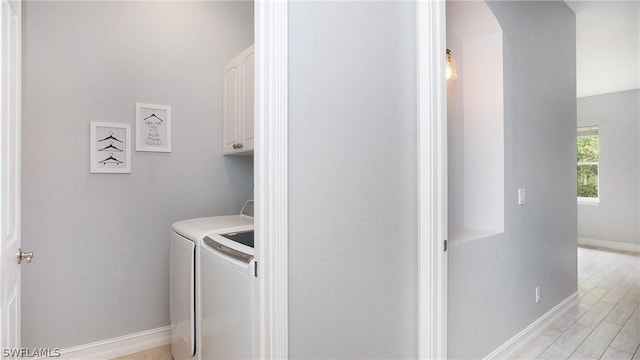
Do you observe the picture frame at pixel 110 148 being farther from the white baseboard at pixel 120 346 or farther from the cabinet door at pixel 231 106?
the white baseboard at pixel 120 346

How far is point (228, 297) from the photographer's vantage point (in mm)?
1239

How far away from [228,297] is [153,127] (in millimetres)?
1631

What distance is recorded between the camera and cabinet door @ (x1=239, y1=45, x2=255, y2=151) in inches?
85.5

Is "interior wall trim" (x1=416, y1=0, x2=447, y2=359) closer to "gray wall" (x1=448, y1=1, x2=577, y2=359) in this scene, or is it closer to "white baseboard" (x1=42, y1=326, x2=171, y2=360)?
"gray wall" (x1=448, y1=1, x2=577, y2=359)

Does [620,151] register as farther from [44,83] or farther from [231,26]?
[44,83]

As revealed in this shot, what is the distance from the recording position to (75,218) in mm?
2109

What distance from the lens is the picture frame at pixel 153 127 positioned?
2307mm

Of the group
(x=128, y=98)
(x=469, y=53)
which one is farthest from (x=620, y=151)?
(x=128, y=98)

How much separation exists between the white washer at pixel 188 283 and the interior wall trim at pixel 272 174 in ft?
2.23

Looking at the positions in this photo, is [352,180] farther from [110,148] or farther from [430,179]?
[110,148]

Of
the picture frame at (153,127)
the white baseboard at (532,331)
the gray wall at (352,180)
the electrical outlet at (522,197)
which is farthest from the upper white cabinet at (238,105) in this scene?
the white baseboard at (532,331)

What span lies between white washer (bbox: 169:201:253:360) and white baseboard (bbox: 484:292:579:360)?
1.60 m

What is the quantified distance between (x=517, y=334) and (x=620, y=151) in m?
4.92

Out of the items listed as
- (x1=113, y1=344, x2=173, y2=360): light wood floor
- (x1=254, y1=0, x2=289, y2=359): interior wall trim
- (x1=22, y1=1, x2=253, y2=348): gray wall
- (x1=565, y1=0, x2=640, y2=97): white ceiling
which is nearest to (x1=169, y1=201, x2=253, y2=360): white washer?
(x1=113, y1=344, x2=173, y2=360): light wood floor
